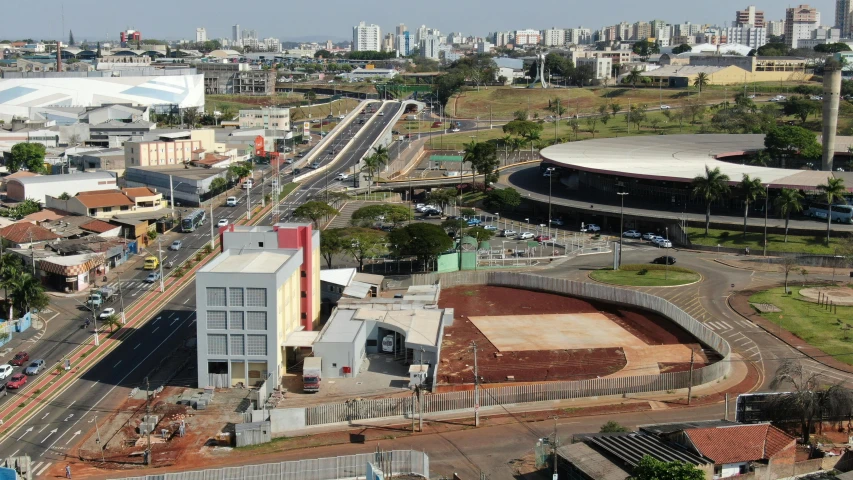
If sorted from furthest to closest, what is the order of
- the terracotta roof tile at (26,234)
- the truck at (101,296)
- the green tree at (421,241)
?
the terracotta roof tile at (26,234) → the green tree at (421,241) → the truck at (101,296)

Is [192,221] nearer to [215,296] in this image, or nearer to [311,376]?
[215,296]

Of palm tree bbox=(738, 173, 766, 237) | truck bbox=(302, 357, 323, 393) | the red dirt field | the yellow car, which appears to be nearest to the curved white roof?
palm tree bbox=(738, 173, 766, 237)

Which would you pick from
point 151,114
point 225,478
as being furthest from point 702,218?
point 151,114

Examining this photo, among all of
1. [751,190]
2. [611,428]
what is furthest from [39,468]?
[751,190]

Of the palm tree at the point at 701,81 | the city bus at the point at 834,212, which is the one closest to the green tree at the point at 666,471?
the city bus at the point at 834,212

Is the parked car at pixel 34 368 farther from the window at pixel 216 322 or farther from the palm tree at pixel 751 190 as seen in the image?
the palm tree at pixel 751 190

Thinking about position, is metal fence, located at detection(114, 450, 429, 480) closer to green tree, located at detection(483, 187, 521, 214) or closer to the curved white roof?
the curved white roof

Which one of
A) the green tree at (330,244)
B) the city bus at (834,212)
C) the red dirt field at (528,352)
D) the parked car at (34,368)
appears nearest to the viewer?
the red dirt field at (528,352)
